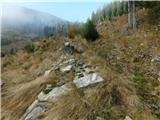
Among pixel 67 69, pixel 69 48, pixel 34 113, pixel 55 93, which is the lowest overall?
pixel 34 113

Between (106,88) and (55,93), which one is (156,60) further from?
(55,93)

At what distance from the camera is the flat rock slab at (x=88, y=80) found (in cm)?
786

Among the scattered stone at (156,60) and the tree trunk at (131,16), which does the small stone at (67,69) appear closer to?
the scattered stone at (156,60)

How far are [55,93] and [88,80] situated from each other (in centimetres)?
86

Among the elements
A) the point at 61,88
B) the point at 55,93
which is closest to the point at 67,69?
the point at 61,88

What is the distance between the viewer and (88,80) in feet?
26.5

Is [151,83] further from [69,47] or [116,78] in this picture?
[69,47]

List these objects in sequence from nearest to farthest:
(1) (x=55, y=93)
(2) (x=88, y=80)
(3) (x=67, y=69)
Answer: (1) (x=55, y=93)
(2) (x=88, y=80)
(3) (x=67, y=69)

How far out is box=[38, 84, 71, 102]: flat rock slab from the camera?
7.71 m

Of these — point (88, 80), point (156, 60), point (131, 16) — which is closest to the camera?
point (88, 80)

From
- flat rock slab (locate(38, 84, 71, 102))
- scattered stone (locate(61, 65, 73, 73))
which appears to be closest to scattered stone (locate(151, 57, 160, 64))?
scattered stone (locate(61, 65, 73, 73))

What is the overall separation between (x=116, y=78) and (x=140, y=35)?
7903mm

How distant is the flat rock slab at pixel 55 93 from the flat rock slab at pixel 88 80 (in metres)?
0.28

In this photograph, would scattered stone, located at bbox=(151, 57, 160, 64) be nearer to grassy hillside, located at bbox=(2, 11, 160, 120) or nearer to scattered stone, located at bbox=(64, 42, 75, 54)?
grassy hillside, located at bbox=(2, 11, 160, 120)
